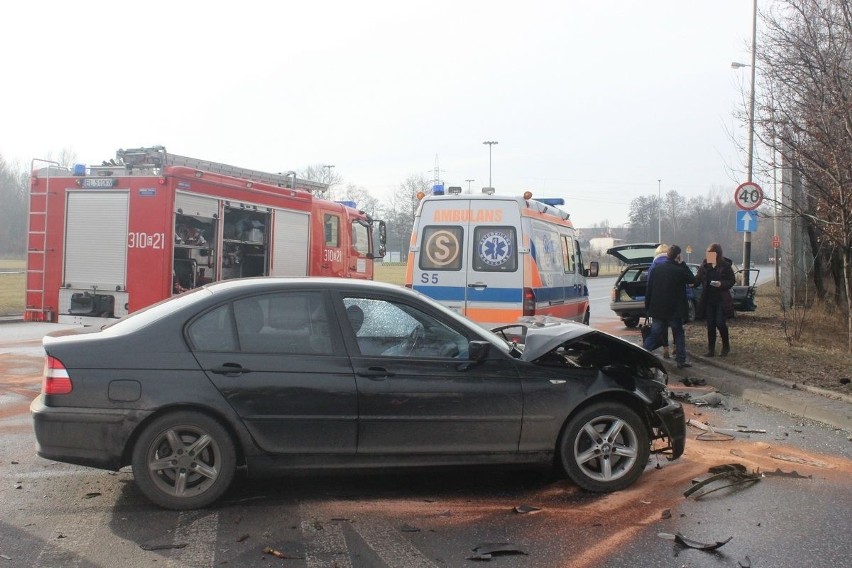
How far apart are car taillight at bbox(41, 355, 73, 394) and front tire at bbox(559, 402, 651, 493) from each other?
10.4 feet

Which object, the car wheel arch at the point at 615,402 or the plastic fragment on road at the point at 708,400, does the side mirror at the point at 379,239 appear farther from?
the car wheel arch at the point at 615,402

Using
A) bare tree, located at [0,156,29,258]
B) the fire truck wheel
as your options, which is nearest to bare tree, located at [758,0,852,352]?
the fire truck wheel

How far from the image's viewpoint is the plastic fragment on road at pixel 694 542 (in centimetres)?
409

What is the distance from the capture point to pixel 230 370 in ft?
15.2

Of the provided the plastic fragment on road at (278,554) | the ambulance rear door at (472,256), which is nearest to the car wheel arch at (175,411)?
the plastic fragment on road at (278,554)

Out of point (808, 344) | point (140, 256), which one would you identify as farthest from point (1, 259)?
point (808, 344)

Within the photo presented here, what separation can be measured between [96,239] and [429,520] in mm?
7813

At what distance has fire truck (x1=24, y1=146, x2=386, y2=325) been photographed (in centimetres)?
1007

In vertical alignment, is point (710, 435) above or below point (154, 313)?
below

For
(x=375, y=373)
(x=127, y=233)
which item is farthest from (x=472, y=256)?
(x=127, y=233)

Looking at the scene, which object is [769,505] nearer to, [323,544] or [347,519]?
[347,519]

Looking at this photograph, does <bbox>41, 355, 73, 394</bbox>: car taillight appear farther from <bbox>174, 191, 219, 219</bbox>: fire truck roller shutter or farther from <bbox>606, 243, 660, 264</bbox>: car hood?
<bbox>606, 243, 660, 264</bbox>: car hood

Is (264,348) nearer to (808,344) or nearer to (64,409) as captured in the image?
(64,409)

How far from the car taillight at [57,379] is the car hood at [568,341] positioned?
288 centimetres
